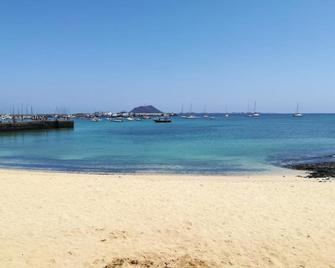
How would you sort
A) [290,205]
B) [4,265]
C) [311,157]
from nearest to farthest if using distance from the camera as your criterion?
[4,265] → [290,205] → [311,157]

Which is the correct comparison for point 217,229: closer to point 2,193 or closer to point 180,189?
point 180,189

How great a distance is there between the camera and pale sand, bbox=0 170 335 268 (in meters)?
7.16

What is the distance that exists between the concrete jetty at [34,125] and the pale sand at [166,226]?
56453 mm

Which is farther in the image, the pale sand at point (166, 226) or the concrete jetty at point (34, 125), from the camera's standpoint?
the concrete jetty at point (34, 125)

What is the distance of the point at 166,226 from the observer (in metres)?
9.12

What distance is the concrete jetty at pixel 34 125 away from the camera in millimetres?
66250

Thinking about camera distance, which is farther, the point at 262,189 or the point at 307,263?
the point at 262,189

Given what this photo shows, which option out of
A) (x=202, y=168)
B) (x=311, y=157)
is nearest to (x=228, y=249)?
(x=202, y=168)

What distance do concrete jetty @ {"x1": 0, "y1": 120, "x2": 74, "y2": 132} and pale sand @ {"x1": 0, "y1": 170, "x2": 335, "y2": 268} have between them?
2223 inches

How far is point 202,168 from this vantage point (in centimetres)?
2338

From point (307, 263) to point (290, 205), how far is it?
175 inches

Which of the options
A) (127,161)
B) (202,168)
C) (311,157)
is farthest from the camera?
(311,157)

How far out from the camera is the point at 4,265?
262 inches

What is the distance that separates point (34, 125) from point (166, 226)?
2726 inches
